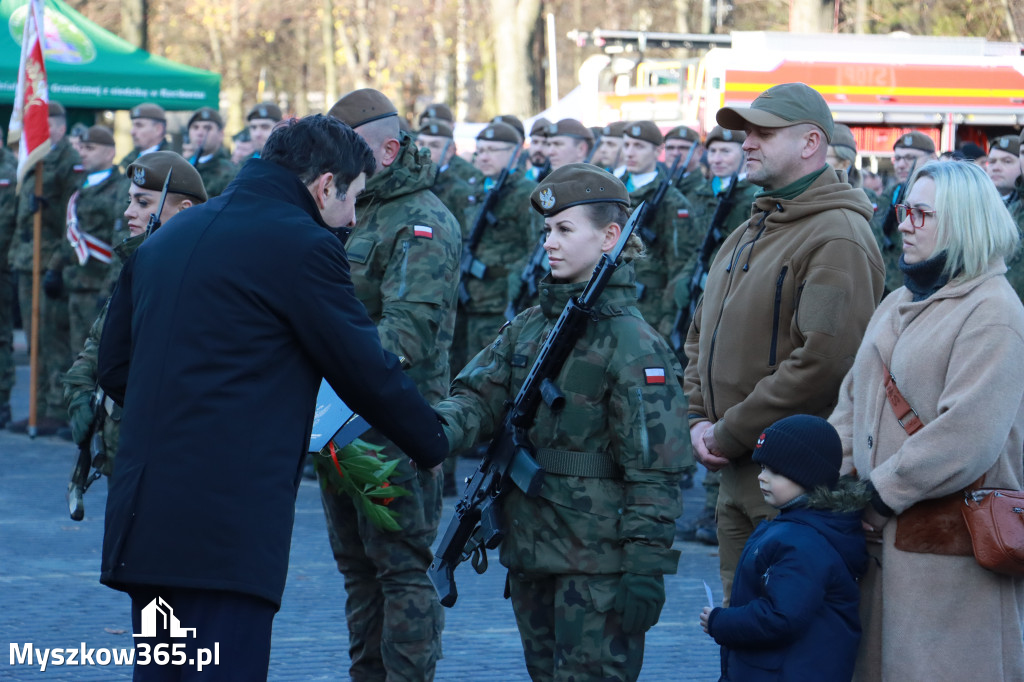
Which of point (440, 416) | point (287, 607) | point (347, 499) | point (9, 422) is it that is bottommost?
point (9, 422)

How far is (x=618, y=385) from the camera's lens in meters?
3.91

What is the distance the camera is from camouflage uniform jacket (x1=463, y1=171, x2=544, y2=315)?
1055 centimetres

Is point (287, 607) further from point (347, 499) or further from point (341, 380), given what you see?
point (341, 380)

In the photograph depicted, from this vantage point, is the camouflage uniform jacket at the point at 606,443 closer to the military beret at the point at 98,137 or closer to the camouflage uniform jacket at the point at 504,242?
the camouflage uniform jacket at the point at 504,242

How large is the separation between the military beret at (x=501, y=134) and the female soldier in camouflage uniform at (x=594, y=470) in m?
7.62

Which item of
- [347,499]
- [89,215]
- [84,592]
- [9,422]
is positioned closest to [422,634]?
[347,499]

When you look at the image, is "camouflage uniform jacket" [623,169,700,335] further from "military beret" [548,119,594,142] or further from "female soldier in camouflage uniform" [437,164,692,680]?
"female soldier in camouflage uniform" [437,164,692,680]

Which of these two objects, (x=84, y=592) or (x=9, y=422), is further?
(x=9, y=422)

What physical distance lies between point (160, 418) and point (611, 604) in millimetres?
1437

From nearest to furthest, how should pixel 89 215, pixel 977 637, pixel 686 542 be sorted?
pixel 977 637, pixel 686 542, pixel 89 215

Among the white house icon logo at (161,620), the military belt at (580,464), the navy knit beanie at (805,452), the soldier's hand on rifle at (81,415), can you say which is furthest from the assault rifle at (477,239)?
the white house icon logo at (161,620)

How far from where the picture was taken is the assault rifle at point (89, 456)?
520 centimetres

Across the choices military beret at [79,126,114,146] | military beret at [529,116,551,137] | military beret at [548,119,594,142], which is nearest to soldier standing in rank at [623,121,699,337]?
military beret at [548,119,594,142]

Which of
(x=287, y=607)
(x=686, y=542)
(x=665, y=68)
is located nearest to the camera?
(x=287, y=607)
